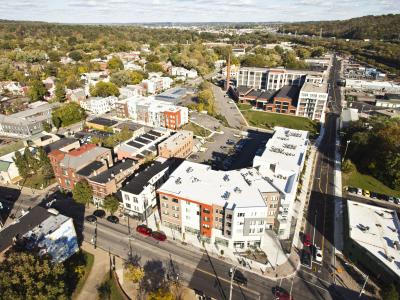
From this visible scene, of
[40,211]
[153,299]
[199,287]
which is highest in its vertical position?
[40,211]

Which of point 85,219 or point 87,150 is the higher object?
point 87,150

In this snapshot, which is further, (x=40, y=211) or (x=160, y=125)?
(x=160, y=125)

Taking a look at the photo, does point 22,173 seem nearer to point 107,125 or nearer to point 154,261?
point 107,125

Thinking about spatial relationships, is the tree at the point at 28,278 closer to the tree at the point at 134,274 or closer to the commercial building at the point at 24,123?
the tree at the point at 134,274

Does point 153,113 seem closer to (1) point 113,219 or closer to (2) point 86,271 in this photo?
(1) point 113,219

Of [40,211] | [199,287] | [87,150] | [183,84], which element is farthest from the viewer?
[183,84]

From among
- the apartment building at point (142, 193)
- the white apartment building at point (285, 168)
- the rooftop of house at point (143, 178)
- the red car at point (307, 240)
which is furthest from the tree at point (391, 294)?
the rooftop of house at point (143, 178)

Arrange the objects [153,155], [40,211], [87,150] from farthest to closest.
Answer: [153,155] → [87,150] → [40,211]

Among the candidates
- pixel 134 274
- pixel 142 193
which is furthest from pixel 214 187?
pixel 134 274

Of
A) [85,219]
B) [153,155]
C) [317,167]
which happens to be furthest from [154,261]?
[317,167]
